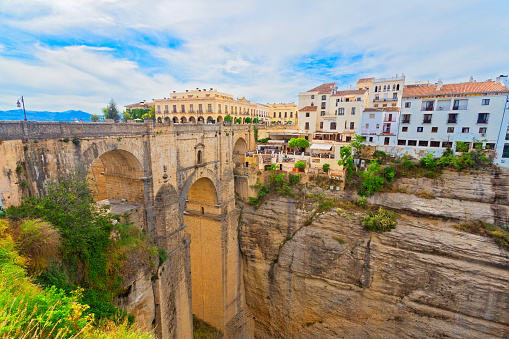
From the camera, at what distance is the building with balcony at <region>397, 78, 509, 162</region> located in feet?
59.1

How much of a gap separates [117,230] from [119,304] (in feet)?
8.65

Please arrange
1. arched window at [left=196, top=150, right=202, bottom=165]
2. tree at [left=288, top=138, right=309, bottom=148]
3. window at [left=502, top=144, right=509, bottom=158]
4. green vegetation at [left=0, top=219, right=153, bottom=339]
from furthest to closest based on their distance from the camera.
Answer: tree at [left=288, top=138, right=309, bottom=148]
window at [left=502, top=144, right=509, bottom=158]
arched window at [left=196, top=150, right=202, bottom=165]
green vegetation at [left=0, top=219, right=153, bottom=339]

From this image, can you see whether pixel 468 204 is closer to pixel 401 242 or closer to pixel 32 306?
pixel 401 242

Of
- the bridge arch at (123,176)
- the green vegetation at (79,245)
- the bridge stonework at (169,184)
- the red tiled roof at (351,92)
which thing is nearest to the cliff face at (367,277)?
the bridge stonework at (169,184)

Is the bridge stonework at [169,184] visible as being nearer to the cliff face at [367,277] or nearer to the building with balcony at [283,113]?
the cliff face at [367,277]

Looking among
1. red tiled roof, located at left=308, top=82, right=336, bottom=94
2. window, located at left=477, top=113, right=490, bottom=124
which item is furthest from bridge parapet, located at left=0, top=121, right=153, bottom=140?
red tiled roof, located at left=308, top=82, right=336, bottom=94

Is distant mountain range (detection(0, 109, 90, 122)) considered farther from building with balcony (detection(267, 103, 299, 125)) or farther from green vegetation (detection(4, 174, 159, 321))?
building with balcony (detection(267, 103, 299, 125))

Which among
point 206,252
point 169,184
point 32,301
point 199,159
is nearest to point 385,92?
point 199,159

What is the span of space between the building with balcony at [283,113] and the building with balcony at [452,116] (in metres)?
25.1

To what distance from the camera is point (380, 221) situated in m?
16.8

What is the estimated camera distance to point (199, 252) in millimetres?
19312

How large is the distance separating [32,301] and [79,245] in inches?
159

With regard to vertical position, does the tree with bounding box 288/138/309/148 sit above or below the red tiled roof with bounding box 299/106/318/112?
below

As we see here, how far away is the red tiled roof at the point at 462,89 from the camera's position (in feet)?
60.0
